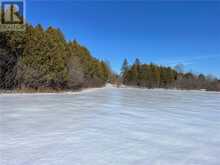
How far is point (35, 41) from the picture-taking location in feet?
67.9

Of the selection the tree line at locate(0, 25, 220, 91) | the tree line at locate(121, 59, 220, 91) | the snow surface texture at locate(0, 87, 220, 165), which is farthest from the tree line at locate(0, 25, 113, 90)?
the tree line at locate(121, 59, 220, 91)

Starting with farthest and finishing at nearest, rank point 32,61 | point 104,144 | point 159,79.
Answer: point 159,79, point 32,61, point 104,144

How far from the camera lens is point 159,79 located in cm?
6212

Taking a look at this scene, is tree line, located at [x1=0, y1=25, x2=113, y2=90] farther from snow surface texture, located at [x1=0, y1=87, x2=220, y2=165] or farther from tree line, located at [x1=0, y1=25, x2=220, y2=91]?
snow surface texture, located at [x1=0, y1=87, x2=220, y2=165]

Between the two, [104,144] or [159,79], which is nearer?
[104,144]

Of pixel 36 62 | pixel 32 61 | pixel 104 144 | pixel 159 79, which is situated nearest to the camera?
pixel 104 144

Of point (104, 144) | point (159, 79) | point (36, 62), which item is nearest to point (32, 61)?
point (36, 62)

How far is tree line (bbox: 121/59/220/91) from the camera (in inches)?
2337

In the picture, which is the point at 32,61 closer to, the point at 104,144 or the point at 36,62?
the point at 36,62

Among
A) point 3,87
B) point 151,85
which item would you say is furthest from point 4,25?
point 151,85

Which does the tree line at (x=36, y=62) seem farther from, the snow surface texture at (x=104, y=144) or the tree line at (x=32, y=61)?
the snow surface texture at (x=104, y=144)

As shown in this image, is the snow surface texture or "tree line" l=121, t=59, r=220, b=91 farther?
"tree line" l=121, t=59, r=220, b=91

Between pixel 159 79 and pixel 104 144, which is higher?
pixel 159 79

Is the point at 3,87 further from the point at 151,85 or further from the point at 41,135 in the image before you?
the point at 151,85
